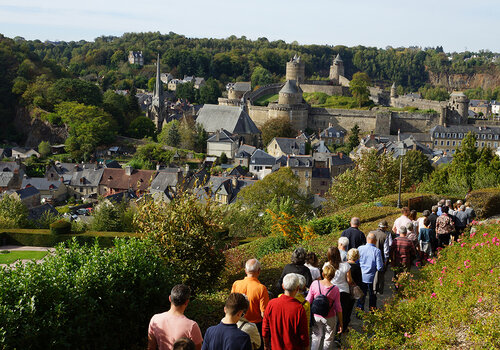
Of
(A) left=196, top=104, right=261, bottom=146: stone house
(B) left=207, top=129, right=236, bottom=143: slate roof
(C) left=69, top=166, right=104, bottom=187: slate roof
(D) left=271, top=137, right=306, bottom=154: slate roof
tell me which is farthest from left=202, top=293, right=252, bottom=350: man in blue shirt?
(A) left=196, top=104, right=261, bottom=146: stone house

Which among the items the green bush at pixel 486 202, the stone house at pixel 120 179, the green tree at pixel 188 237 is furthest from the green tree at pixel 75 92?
the green tree at pixel 188 237

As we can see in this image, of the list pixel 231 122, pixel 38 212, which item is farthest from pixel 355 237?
pixel 231 122

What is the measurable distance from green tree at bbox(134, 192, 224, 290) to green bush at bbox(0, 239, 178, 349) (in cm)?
79

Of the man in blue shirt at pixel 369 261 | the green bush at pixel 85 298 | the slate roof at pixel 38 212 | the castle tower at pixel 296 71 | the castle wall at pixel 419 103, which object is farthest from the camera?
the castle tower at pixel 296 71

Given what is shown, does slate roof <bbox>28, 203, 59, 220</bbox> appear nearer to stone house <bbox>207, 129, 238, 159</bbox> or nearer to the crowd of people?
the crowd of people

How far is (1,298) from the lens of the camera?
5984mm

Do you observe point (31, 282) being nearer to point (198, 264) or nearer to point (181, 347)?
point (181, 347)

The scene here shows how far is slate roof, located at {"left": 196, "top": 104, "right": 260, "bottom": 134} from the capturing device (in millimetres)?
67188

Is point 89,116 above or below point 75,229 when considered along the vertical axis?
above

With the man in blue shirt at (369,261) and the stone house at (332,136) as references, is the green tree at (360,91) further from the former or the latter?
the man in blue shirt at (369,261)

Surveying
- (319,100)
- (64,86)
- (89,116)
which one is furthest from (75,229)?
(319,100)

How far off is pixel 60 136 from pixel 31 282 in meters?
62.8

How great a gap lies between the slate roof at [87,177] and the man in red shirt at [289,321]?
138 ft

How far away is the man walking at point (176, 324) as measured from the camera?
548 centimetres
